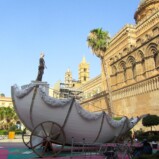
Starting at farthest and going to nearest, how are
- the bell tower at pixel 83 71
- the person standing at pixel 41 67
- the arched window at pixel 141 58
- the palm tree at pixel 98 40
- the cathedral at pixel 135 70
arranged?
1. the bell tower at pixel 83 71
2. the palm tree at pixel 98 40
3. the arched window at pixel 141 58
4. the cathedral at pixel 135 70
5. the person standing at pixel 41 67

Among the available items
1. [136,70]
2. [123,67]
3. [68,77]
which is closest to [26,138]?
[123,67]

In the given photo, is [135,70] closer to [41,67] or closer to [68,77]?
[41,67]

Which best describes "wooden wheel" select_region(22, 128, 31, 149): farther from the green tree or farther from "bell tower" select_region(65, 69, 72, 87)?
"bell tower" select_region(65, 69, 72, 87)

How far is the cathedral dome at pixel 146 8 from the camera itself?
48250 mm

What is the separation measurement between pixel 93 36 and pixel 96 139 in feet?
77.9

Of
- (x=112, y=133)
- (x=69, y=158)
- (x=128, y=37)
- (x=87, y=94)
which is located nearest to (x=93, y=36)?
(x=128, y=37)

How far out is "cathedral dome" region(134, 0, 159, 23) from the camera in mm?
48250

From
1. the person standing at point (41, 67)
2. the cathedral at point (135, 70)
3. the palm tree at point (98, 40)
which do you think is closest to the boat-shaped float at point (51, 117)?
the person standing at point (41, 67)

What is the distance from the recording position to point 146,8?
49.8m

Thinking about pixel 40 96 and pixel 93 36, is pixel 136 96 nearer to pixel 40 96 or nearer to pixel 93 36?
pixel 93 36

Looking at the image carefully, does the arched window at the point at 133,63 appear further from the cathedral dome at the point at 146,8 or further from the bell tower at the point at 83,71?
the bell tower at the point at 83,71

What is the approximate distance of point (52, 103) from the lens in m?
13.1

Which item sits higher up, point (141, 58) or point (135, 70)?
point (141, 58)

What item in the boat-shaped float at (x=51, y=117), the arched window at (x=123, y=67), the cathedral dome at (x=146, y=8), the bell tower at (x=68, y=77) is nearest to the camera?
the boat-shaped float at (x=51, y=117)
